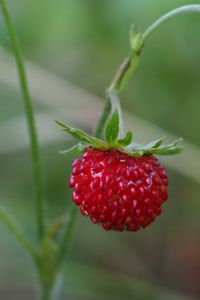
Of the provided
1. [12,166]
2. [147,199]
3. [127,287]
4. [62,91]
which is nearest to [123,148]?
[147,199]

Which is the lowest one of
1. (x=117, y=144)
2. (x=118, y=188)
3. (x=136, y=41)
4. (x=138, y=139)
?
(x=118, y=188)

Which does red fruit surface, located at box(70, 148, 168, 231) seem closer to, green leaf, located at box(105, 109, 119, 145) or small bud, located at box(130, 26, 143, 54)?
green leaf, located at box(105, 109, 119, 145)

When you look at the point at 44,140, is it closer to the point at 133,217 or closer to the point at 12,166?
the point at 12,166

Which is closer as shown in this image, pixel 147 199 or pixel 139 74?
pixel 147 199

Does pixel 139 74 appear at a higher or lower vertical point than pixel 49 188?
higher

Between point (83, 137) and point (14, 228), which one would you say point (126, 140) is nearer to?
point (83, 137)

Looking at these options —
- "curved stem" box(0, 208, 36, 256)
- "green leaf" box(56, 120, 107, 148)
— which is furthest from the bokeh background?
"green leaf" box(56, 120, 107, 148)

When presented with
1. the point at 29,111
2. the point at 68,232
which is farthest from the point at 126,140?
the point at 68,232
